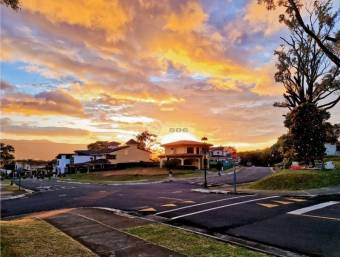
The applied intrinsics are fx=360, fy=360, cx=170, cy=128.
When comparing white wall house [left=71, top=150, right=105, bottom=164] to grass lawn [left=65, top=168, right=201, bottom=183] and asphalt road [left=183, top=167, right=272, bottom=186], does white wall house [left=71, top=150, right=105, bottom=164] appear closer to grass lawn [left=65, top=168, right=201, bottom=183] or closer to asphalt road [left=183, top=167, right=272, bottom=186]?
grass lawn [left=65, top=168, right=201, bottom=183]

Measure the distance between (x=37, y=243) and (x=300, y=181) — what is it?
20340 mm

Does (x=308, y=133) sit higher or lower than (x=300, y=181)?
higher

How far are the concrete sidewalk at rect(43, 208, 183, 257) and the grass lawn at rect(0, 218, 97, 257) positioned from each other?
0.46 meters

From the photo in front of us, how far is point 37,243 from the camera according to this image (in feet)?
35.6

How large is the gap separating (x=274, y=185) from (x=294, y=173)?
231 centimetres

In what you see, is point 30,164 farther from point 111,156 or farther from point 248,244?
point 248,244

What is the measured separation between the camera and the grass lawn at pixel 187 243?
971 cm

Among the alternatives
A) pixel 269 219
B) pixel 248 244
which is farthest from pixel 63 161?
pixel 248 244

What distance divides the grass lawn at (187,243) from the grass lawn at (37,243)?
2.36 metres

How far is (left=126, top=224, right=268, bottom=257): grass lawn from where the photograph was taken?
9.71 m

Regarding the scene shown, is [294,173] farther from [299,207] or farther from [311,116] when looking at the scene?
[299,207]

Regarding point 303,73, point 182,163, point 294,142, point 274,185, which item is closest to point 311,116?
point 294,142

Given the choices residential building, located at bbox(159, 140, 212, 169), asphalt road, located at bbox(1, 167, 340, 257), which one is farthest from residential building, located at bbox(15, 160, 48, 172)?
asphalt road, located at bbox(1, 167, 340, 257)

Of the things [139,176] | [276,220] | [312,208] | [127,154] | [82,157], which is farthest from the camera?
[82,157]
